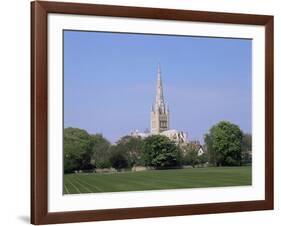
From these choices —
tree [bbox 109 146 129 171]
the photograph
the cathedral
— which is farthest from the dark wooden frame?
the cathedral

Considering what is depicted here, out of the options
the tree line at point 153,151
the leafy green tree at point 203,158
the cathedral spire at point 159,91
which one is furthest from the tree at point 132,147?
the leafy green tree at point 203,158

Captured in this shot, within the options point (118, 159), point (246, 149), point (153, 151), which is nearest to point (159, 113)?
point (153, 151)

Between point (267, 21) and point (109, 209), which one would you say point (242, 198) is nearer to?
point (109, 209)

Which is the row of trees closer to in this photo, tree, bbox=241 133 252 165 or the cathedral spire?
the cathedral spire

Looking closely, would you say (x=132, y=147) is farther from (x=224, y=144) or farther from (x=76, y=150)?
(x=224, y=144)

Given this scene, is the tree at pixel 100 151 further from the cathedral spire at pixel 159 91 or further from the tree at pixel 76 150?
the cathedral spire at pixel 159 91

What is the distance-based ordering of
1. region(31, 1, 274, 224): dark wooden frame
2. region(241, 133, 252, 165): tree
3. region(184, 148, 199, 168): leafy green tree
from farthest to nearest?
1. region(241, 133, 252, 165): tree
2. region(184, 148, 199, 168): leafy green tree
3. region(31, 1, 274, 224): dark wooden frame
